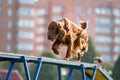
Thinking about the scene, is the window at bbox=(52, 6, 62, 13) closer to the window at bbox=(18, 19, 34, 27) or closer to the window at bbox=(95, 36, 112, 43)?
the window at bbox=(18, 19, 34, 27)

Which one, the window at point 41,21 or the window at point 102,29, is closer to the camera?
the window at point 41,21

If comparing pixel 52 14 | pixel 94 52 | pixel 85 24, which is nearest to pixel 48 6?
pixel 52 14

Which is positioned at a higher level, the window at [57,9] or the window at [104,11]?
the window at [57,9]

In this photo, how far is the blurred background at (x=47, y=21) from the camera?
74750 mm

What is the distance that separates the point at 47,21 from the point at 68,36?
6989 cm

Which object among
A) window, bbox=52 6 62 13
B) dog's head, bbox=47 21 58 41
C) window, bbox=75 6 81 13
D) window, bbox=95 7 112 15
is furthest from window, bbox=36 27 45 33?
dog's head, bbox=47 21 58 41

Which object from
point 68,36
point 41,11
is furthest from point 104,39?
point 68,36

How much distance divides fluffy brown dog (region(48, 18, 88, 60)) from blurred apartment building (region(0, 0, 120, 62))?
59.2 meters

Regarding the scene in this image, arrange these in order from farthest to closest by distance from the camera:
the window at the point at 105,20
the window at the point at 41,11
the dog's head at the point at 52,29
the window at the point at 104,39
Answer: the window at the point at 105,20 < the window at the point at 104,39 < the window at the point at 41,11 < the dog's head at the point at 52,29

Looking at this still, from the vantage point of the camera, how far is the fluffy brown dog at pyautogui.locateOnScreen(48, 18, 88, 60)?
972 centimetres

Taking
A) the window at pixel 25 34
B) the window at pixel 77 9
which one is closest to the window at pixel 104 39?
the window at pixel 77 9

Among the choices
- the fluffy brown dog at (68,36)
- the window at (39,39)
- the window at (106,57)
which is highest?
the fluffy brown dog at (68,36)

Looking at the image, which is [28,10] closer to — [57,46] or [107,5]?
[107,5]

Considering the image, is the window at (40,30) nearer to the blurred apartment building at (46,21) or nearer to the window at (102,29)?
the blurred apartment building at (46,21)
